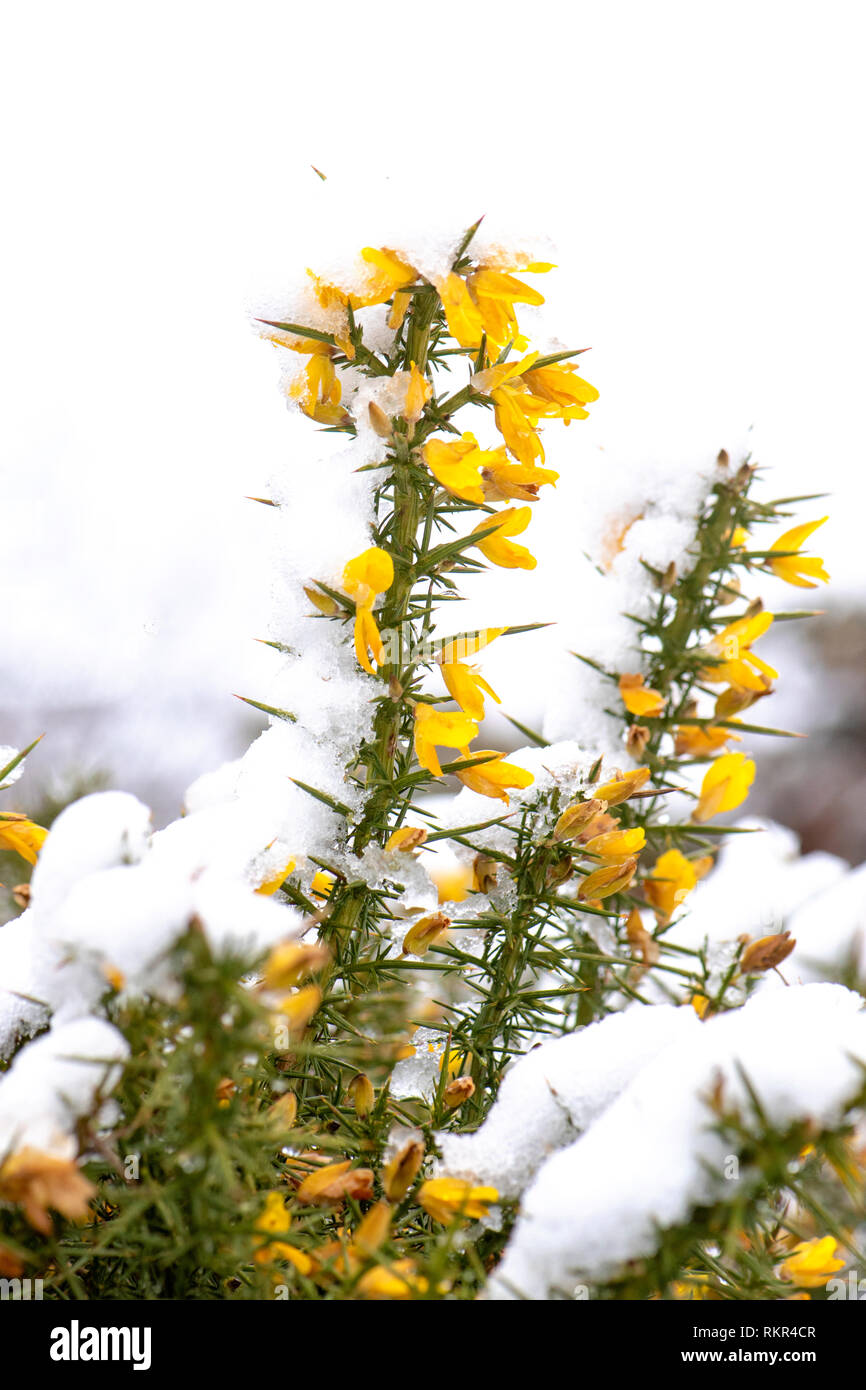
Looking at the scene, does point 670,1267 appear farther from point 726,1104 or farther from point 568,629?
point 568,629

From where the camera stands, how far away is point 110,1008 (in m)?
0.43

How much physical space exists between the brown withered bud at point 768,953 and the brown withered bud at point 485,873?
0.58 feet

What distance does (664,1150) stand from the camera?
16.4 inches

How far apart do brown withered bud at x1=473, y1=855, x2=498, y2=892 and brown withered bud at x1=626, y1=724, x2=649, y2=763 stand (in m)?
0.17

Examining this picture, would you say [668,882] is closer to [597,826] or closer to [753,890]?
[597,826]

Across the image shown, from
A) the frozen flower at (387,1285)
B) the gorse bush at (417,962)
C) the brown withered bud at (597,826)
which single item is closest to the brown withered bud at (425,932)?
the gorse bush at (417,962)

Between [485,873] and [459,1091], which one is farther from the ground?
[485,873]

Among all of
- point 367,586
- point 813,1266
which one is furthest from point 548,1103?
point 367,586

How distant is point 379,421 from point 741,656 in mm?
361

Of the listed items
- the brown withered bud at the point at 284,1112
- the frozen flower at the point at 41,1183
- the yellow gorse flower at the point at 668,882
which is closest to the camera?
the frozen flower at the point at 41,1183

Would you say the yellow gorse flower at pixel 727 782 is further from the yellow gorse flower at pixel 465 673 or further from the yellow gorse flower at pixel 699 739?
the yellow gorse flower at pixel 465 673

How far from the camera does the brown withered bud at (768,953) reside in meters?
0.63

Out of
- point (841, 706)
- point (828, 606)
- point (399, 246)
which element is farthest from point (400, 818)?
point (828, 606)
